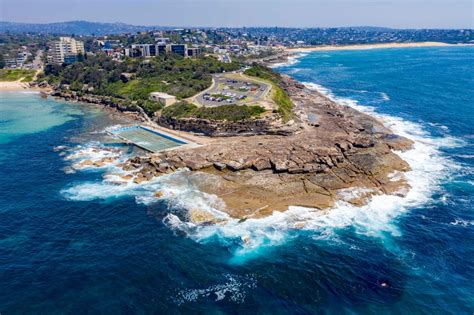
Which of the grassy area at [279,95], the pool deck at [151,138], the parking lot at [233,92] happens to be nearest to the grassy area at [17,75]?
the parking lot at [233,92]

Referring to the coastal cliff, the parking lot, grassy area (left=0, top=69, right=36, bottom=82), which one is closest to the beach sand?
grassy area (left=0, top=69, right=36, bottom=82)

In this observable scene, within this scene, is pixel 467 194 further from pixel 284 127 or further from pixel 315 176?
pixel 284 127

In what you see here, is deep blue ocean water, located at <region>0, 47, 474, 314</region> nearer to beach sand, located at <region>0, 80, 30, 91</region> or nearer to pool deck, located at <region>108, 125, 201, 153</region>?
pool deck, located at <region>108, 125, 201, 153</region>

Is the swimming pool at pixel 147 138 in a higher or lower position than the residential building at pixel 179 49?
lower

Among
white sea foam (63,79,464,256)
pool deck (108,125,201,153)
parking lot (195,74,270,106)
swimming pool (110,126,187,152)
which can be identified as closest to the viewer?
white sea foam (63,79,464,256)

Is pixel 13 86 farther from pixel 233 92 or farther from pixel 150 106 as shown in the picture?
pixel 233 92

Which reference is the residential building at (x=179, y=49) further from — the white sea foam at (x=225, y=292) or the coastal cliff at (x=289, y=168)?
the white sea foam at (x=225, y=292)
